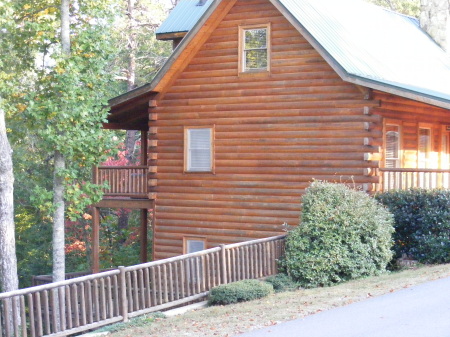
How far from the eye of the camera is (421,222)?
57.8 feet

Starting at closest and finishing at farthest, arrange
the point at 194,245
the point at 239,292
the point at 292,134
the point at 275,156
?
1. the point at 239,292
2. the point at 292,134
3. the point at 275,156
4. the point at 194,245

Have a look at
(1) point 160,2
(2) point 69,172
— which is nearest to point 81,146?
(2) point 69,172

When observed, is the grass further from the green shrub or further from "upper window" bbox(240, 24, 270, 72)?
"upper window" bbox(240, 24, 270, 72)

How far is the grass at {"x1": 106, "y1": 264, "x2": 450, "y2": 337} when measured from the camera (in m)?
11.7

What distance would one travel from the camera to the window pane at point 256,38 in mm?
20034

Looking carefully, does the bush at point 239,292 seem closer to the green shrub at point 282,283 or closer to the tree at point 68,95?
the green shrub at point 282,283

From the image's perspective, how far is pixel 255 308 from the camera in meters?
13.3

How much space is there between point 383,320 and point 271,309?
2.56m

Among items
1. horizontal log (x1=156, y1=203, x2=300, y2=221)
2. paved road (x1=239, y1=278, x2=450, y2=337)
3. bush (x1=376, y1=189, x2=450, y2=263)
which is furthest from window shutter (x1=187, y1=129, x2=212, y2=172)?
paved road (x1=239, y1=278, x2=450, y2=337)

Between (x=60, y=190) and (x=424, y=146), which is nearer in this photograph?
(x=60, y=190)

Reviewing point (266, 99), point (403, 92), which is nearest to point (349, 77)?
point (403, 92)

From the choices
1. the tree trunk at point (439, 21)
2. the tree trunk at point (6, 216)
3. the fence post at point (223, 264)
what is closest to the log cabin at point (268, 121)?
the fence post at point (223, 264)

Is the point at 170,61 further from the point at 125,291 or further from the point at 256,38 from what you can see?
the point at 125,291

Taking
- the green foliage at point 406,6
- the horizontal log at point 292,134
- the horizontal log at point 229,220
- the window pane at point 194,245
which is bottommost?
the window pane at point 194,245
